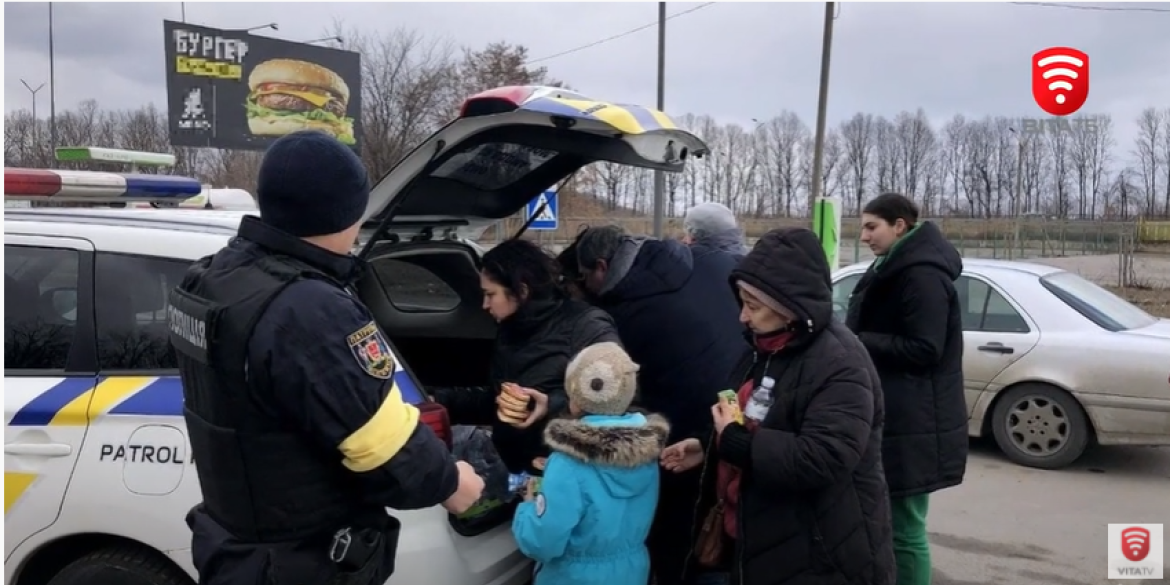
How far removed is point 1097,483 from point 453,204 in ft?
16.0

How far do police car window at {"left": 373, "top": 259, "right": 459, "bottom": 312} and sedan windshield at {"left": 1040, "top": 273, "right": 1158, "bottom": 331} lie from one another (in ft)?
15.7

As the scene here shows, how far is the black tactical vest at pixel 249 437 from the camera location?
5.79 feet

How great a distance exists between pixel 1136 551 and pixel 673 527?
3185mm

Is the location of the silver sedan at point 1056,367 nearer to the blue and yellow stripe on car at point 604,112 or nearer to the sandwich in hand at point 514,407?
the blue and yellow stripe on car at point 604,112

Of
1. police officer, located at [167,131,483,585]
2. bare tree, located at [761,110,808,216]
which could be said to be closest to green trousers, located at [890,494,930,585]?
police officer, located at [167,131,483,585]

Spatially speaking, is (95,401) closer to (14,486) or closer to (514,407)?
(14,486)

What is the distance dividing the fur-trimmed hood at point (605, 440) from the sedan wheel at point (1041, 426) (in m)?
4.90

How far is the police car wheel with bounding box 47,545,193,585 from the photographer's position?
2.65 metres

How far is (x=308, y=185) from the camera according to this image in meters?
1.82

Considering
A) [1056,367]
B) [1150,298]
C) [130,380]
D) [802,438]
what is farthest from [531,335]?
[1150,298]

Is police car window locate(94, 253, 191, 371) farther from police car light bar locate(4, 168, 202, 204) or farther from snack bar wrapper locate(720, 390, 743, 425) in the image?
snack bar wrapper locate(720, 390, 743, 425)

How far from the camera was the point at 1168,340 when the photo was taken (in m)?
6.30

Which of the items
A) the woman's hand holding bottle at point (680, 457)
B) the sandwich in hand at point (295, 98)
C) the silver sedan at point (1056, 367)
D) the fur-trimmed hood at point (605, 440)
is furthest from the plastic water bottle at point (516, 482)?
the sandwich in hand at point (295, 98)

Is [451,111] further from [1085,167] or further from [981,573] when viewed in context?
[1085,167]
